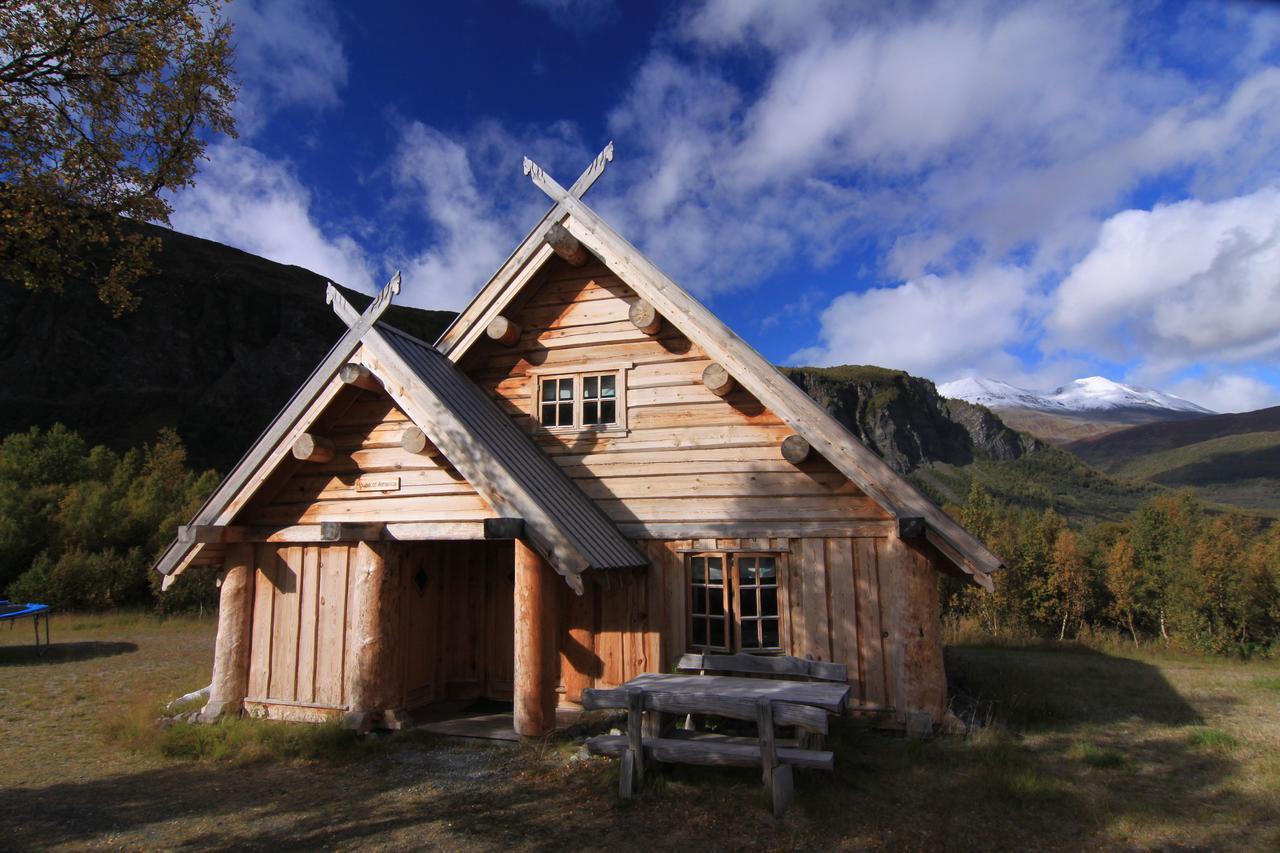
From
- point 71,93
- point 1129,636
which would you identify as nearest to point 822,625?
point 71,93

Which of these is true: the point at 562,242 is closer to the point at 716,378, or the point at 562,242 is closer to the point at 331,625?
the point at 716,378

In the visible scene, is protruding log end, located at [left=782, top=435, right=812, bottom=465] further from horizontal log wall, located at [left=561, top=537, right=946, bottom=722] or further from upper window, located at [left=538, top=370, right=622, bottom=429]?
upper window, located at [left=538, top=370, right=622, bottom=429]

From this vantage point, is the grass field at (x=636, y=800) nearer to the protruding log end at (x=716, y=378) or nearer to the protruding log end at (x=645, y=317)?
the protruding log end at (x=716, y=378)

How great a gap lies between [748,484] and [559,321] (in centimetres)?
384

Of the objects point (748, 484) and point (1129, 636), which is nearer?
point (748, 484)

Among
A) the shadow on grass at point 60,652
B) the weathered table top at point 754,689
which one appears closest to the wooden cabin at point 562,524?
the weathered table top at point 754,689

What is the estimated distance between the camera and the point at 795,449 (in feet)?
29.7

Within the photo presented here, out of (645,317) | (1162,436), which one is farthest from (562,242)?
(1162,436)

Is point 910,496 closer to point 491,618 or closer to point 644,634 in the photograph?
point 644,634

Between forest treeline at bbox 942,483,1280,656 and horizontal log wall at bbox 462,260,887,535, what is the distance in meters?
15.7

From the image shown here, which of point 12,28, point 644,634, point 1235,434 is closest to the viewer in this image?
point 12,28

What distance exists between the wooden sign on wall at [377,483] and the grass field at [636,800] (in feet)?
9.44

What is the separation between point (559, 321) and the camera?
11.2 m

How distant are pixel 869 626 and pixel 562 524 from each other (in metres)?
3.92
